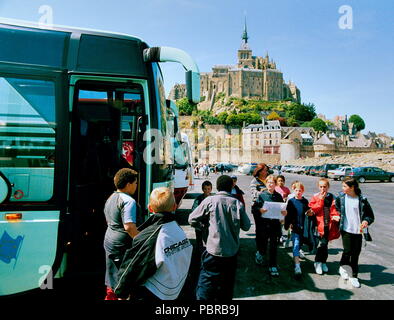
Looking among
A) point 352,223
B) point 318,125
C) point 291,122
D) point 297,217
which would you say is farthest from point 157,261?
point 291,122

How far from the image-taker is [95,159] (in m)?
4.61

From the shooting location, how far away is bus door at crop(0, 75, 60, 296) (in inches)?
146

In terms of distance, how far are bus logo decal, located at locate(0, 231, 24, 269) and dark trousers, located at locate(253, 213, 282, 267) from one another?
3.97m

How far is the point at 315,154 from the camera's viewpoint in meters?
81.6

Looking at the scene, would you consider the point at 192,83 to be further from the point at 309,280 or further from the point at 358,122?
the point at 358,122

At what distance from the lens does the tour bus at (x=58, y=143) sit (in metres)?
3.77

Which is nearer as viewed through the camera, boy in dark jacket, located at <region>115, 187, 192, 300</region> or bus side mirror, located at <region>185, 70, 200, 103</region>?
boy in dark jacket, located at <region>115, 187, 192, 300</region>

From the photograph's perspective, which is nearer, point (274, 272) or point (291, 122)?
point (274, 272)

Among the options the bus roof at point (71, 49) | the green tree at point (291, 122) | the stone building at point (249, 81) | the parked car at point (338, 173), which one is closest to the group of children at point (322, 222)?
the bus roof at point (71, 49)

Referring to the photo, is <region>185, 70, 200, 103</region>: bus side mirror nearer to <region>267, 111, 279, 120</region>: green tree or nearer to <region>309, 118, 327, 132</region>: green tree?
<region>267, 111, 279, 120</region>: green tree

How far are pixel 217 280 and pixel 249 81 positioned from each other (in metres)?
135

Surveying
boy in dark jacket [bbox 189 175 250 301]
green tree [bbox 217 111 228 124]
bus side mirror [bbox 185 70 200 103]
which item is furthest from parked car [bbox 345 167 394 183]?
green tree [bbox 217 111 228 124]

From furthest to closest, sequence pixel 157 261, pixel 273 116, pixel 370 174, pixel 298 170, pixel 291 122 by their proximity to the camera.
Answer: pixel 273 116 → pixel 291 122 → pixel 298 170 → pixel 370 174 → pixel 157 261

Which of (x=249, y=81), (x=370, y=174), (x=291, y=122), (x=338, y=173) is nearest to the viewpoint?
(x=370, y=174)
